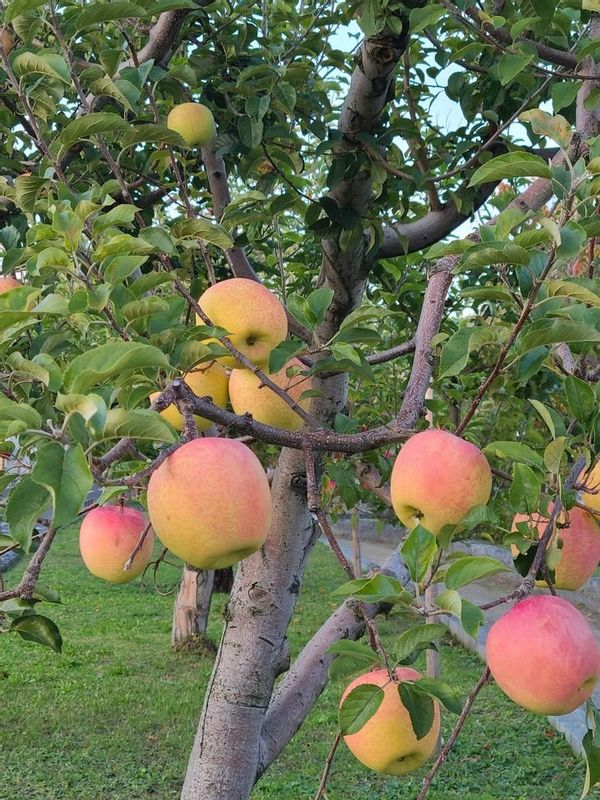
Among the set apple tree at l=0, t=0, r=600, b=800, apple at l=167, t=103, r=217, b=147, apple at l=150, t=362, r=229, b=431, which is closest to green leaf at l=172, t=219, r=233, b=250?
apple tree at l=0, t=0, r=600, b=800

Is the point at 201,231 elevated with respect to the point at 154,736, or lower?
elevated

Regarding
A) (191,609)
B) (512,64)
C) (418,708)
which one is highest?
(512,64)

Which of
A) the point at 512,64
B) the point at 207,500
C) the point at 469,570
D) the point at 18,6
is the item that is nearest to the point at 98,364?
the point at 207,500

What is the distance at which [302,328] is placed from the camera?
67.3 inches

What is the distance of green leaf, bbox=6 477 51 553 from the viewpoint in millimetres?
726

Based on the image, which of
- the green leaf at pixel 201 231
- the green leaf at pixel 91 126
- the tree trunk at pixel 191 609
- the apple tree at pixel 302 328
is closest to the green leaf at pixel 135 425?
the apple tree at pixel 302 328

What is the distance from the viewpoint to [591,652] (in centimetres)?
102

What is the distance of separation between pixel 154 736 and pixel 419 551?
167 inches

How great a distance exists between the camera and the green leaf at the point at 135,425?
0.77 m

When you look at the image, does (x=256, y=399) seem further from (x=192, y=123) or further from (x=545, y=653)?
(x=192, y=123)

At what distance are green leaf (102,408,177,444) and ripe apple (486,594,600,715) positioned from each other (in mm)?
503

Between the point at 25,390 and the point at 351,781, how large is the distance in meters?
3.60

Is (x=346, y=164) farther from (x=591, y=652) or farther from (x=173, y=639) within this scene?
(x=173, y=639)

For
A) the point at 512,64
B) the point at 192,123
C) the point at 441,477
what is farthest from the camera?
the point at 192,123
